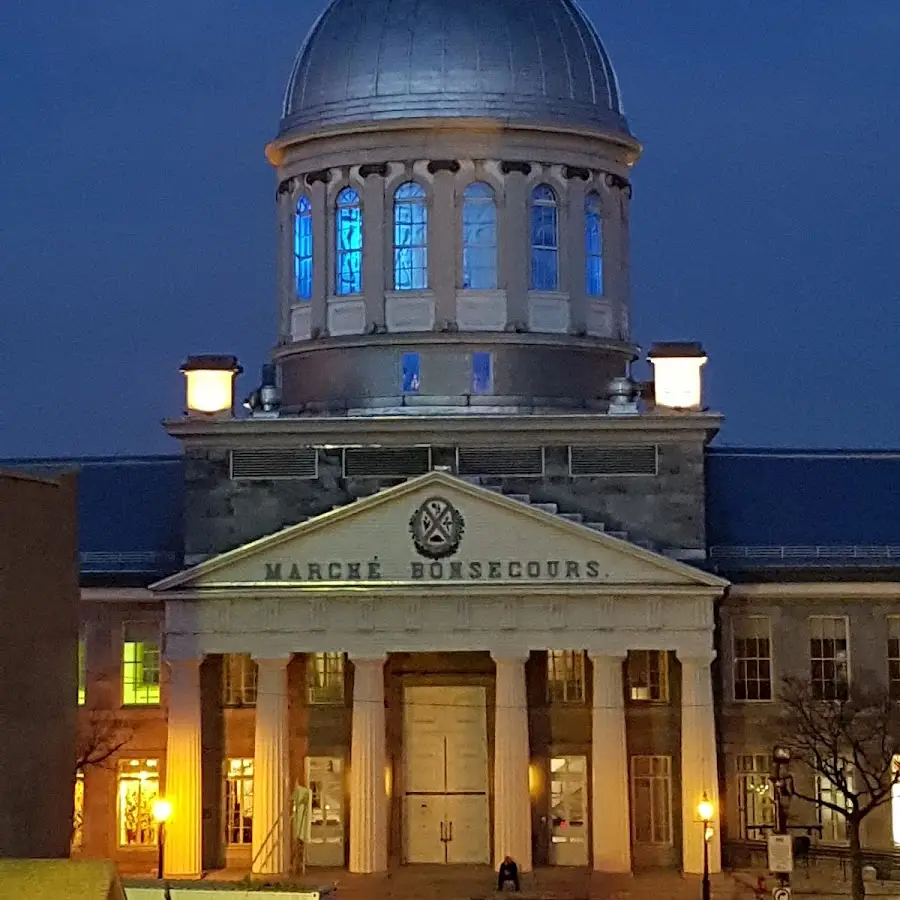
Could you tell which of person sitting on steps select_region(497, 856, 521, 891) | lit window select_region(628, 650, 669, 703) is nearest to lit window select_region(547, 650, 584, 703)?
lit window select_region(628, 650, 669, 703)

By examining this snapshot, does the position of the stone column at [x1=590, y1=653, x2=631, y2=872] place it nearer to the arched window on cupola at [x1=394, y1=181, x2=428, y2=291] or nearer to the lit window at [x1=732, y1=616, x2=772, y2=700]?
the lit window at [x1=732, y1=616, x2=772, y2=700]

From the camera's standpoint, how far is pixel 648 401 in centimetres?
8150

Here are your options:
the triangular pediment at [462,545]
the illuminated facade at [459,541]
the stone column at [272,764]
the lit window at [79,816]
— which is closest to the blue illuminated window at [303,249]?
the illuminated facade at [459,541]

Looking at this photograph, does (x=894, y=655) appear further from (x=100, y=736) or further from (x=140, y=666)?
(x=100, y=736)

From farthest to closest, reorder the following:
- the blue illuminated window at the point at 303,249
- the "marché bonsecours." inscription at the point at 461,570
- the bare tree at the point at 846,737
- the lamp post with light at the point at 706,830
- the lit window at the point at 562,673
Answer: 1. the blue illuminated window at the point at 303,249
2. the lit window at the point at 562,673
3. the "marché bonsecours." inscription at the point at 461,570
4. the bare tree at the point at 846,737
5. the lamp post with light at the point at 706,830

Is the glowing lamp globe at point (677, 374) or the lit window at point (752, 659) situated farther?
the lit window at point (752, 659)

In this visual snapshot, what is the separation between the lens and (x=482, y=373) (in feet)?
265

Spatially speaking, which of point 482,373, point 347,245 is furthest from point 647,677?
point 347,245

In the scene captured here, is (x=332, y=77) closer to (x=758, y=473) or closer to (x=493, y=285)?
(x=493, y=285)

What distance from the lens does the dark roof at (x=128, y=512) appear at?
8012 centimetres

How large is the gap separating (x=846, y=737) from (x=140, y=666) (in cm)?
1937

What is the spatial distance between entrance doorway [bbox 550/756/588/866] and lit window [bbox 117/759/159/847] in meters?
10.8

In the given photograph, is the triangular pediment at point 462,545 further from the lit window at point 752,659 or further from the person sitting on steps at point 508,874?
the person sitting on steps at point 508,874

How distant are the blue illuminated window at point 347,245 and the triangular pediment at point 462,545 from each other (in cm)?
974
